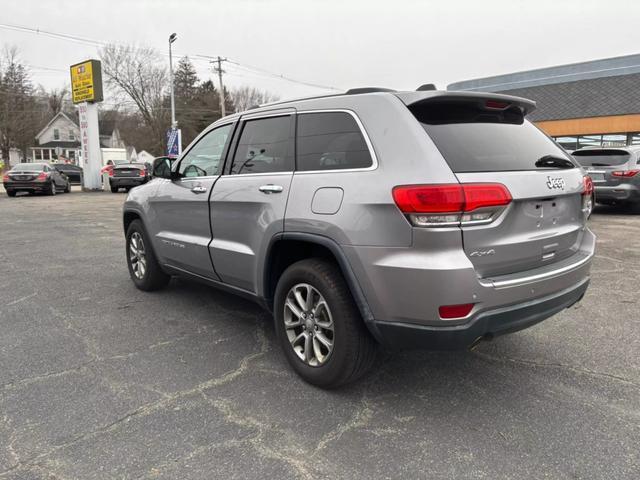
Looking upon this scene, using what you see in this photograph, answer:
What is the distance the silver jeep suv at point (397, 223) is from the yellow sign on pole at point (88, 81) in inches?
893

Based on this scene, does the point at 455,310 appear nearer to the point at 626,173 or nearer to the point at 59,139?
the point at 626,173

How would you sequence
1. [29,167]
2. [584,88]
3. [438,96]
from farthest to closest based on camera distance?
1. [584,88]
2. [29,167]
3. [438,96]

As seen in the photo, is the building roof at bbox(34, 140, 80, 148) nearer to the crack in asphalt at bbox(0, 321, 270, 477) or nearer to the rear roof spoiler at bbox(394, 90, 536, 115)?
the crack in asphalt at bbox(0, 321, 270, 477)

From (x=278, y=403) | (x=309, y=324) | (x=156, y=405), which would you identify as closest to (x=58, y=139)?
(x=156, y=405)

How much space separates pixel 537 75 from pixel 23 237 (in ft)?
98.4

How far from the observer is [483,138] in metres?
2.86

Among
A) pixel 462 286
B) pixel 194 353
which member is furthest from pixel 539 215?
pixel 194 353

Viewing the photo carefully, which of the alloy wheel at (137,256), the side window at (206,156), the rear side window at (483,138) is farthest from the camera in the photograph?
the alloy wheel at (137,256)

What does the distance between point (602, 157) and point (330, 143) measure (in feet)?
32.7

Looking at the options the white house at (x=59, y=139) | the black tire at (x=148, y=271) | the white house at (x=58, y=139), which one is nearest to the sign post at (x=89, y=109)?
the black tire at (x=148, y=271)

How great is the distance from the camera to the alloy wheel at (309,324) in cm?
299

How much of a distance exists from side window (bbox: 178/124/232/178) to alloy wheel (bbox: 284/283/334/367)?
4.52 ft

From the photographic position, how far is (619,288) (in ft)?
17.3

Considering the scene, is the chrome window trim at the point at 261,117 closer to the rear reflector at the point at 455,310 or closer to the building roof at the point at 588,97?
the rear reflector at the point at 455,310
